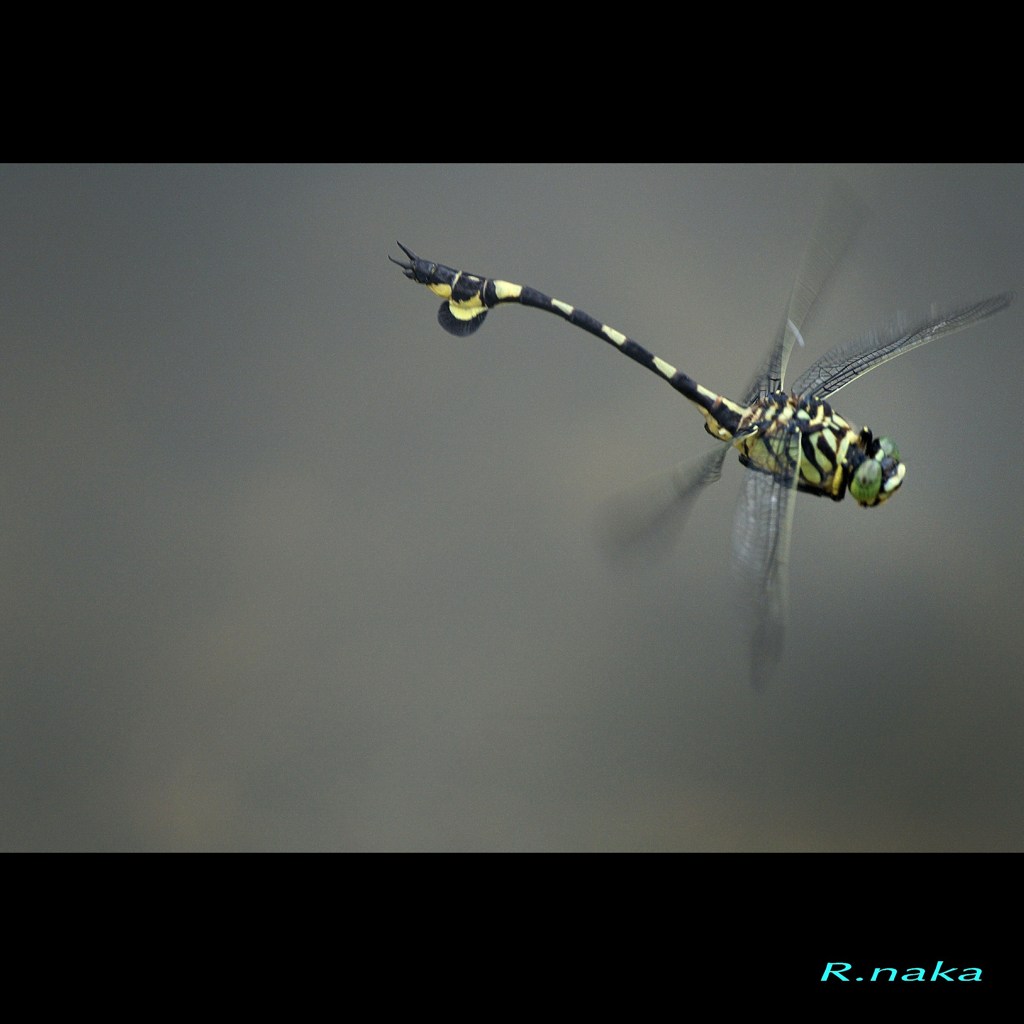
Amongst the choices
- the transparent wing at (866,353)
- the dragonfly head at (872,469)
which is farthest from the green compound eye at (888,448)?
the transparent wing at (866,353)

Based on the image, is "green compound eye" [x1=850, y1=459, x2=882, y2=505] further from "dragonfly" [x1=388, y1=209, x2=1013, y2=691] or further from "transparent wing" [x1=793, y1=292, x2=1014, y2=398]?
"transparent wing" [x1=793, y1=292, x2=1014, y2=398]

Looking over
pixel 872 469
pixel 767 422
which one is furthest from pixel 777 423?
pixel 872 469

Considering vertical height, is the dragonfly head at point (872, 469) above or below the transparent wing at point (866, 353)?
below

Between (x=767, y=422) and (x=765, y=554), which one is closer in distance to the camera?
(x=765, y=554)

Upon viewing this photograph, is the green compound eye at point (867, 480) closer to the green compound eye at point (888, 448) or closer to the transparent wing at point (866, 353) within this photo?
the green compound eye at point (888, 448)

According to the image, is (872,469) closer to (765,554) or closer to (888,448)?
(888,448)

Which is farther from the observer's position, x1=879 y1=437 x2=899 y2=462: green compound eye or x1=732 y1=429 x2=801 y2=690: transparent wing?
x1=879 y1=437 x2=899 y2=462: green compound eye

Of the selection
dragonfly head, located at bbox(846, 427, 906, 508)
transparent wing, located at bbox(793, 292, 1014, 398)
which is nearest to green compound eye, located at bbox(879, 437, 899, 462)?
dragonfly head, located at bbox(846, 427, 906, 508)
